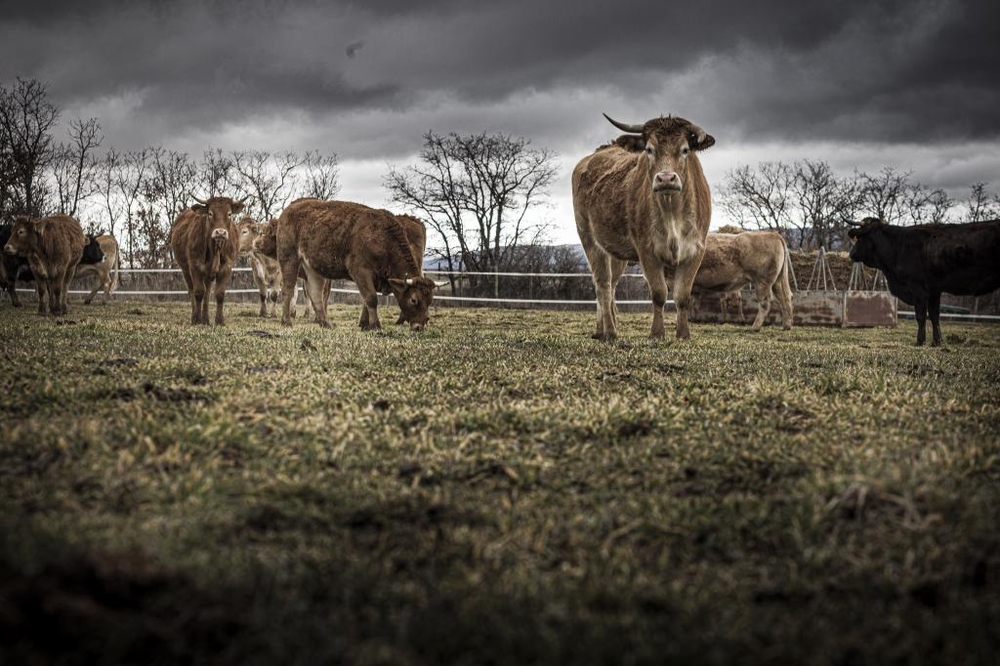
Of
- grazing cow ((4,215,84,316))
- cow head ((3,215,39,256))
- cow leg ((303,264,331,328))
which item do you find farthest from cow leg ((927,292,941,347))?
cow head ((3,215,39,256))

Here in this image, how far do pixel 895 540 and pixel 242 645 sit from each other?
6.69 ft

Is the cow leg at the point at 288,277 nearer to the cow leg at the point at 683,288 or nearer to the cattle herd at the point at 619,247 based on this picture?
the cattle herd at the point at 619,247

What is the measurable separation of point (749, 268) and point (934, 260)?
4.46 m

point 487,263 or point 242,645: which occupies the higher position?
point 487,263

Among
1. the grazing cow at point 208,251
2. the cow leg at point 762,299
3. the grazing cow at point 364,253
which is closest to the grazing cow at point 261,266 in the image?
the grazing cow at point 208,251

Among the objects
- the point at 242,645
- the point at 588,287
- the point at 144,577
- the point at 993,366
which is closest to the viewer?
the point at 242,645

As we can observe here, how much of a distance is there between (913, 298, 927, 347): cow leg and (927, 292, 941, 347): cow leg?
0.13m

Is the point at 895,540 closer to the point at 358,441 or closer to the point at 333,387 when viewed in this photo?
the point at 358,441

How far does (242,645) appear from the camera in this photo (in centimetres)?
172

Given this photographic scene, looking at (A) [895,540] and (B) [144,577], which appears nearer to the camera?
(B) [144,577]

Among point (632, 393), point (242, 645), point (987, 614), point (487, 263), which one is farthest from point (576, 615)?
point (487, 263)

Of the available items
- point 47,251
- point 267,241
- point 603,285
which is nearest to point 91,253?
point 47,251

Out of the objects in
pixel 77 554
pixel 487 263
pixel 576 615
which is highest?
pixel 487 263

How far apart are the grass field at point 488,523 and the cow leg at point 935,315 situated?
7.94m
